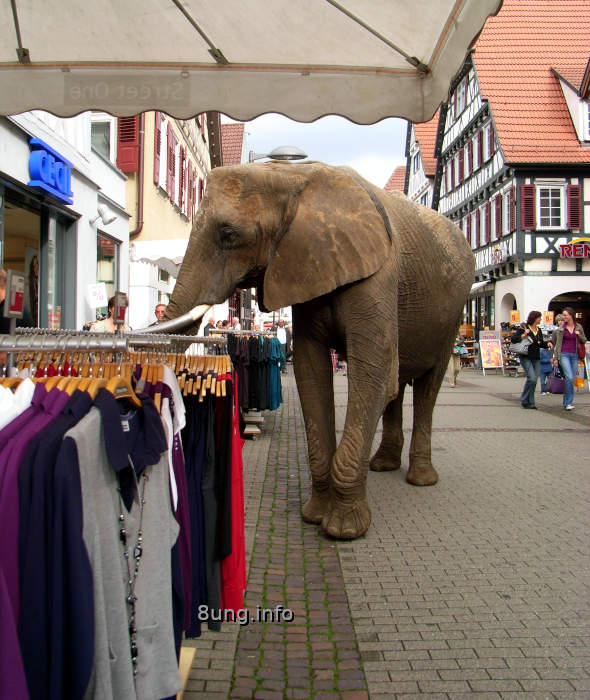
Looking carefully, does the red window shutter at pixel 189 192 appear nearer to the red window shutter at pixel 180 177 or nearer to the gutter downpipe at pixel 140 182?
the red window shutter at pixel 180 177

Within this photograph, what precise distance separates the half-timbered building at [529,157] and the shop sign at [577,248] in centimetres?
4

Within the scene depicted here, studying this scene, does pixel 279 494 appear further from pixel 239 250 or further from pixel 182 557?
pixel 182 557

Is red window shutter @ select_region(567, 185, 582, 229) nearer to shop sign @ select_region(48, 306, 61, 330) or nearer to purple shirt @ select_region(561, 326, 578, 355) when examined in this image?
purple shirt @ select_region(561, 326, 578, 355)

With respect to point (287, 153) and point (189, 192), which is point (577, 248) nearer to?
point (189, 192)

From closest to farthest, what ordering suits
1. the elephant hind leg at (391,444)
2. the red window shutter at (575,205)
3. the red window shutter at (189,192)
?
the elephant hind leg at (391,444), the red window shutter at (189,192), the red window shutter at (575,205)

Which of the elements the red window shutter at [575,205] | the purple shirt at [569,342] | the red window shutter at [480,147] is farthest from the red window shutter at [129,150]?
the red window shutter at [480,147]

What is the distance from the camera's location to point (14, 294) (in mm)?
2545

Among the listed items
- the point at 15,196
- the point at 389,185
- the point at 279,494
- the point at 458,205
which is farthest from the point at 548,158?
the point at 389,185

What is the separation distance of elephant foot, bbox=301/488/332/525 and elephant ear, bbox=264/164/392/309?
1624mm

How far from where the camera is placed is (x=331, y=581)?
3990 millimetres

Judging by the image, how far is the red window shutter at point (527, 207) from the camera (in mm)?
25391

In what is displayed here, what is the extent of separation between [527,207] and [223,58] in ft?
78.1

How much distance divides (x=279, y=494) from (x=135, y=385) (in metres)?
3.70

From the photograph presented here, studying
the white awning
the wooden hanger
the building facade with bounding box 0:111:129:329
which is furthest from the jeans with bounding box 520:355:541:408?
the wooden hanger
